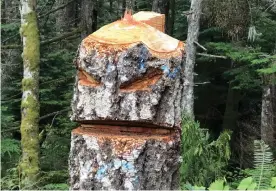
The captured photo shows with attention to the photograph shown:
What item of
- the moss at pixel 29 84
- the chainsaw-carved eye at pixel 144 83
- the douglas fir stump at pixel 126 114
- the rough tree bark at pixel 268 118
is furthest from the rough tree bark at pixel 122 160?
the rough tree bark at pixel 268 118

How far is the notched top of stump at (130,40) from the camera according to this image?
2506 millimetres

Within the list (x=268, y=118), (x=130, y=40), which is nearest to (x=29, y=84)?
(x=130, y=40)

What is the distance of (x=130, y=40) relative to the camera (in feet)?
8.23

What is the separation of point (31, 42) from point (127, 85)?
4.55m

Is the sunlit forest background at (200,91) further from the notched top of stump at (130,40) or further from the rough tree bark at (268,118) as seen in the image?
the notched top of stump at (130,40)

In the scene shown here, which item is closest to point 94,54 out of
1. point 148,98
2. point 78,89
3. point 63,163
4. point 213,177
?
point 78,89

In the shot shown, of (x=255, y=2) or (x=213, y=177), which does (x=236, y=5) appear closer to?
(x=255, y=2)

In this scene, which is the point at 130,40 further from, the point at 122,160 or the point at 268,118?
the point at 268,118

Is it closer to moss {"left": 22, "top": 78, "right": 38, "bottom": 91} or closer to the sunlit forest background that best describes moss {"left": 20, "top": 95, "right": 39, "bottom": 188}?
moss {"left": 22, "top": 78, "right": 38, "bottom": 91}

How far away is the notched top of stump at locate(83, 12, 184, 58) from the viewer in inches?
98.7

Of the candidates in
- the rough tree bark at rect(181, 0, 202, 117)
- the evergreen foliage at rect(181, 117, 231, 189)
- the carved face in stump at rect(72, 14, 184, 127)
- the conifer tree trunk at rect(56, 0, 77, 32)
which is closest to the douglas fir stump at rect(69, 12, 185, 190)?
the carved face in stump at rect(72, 14, 184, 127)

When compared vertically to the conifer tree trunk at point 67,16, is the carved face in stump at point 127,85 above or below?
below

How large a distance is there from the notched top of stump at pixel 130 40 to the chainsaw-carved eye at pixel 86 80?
0.14m

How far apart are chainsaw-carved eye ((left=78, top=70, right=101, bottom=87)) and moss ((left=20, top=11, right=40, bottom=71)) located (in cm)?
422
